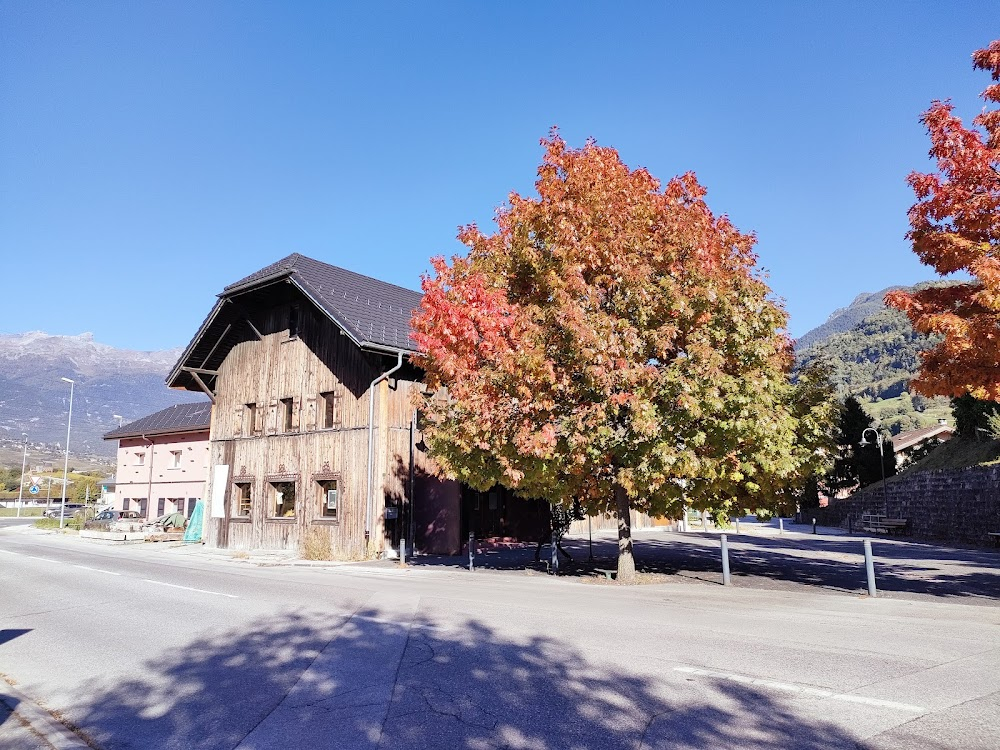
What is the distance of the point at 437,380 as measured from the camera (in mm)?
14820

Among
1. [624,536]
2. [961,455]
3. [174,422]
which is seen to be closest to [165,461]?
[174,422]

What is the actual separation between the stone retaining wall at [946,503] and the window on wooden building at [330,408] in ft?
77.0

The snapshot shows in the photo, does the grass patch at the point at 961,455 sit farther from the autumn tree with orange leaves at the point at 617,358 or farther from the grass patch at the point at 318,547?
the grass patch at the point at 318,547

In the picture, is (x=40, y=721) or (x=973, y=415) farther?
(x=973, y=415)

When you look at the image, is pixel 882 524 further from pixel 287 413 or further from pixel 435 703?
pixel 435 703

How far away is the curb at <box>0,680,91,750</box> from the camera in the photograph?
4.67 metres

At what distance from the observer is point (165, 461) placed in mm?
41031

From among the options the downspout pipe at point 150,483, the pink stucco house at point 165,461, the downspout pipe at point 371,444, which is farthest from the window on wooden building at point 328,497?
the downspout pipe at point 150,483

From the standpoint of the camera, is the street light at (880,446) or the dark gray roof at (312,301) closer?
→ the dark gray roof at (312,301)

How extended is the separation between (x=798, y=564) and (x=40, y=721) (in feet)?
56.5

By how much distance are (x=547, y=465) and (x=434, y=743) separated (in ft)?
27.8

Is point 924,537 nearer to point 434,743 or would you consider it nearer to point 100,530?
point 434,743

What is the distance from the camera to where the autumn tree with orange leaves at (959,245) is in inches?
396

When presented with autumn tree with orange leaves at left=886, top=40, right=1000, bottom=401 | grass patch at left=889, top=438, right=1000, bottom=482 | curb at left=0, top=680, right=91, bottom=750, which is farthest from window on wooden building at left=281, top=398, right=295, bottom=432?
grass patch at left=889, top=438, right=1000, bottom=482
